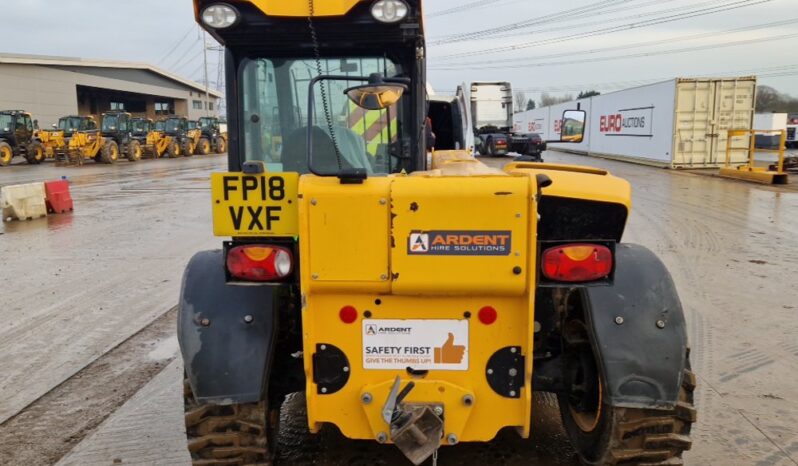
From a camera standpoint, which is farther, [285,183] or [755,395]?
[755,395]

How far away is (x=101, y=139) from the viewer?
103 ft

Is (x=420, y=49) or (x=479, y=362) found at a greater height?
(x=420, y=49)

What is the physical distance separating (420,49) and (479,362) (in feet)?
6.28

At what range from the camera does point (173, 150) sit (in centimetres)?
3803

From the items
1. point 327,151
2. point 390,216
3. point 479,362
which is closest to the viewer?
point 390,216

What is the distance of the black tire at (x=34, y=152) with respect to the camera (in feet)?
102

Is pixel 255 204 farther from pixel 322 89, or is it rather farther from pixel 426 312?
pixel 322 89

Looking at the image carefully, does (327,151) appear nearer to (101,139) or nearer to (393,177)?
(393,177)

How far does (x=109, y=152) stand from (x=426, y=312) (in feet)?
106

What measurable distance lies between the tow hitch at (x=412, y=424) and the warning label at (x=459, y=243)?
22.5 inches

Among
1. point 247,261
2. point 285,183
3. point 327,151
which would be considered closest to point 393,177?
point 285,183

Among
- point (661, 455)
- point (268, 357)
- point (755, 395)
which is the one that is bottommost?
point (755, 395)

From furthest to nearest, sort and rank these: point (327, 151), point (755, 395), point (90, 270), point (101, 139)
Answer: point (101, 139)
point (90, 270)
point (755, 395)
point (327, 151)

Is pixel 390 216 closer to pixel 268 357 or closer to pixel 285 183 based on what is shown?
pixel 285 183
